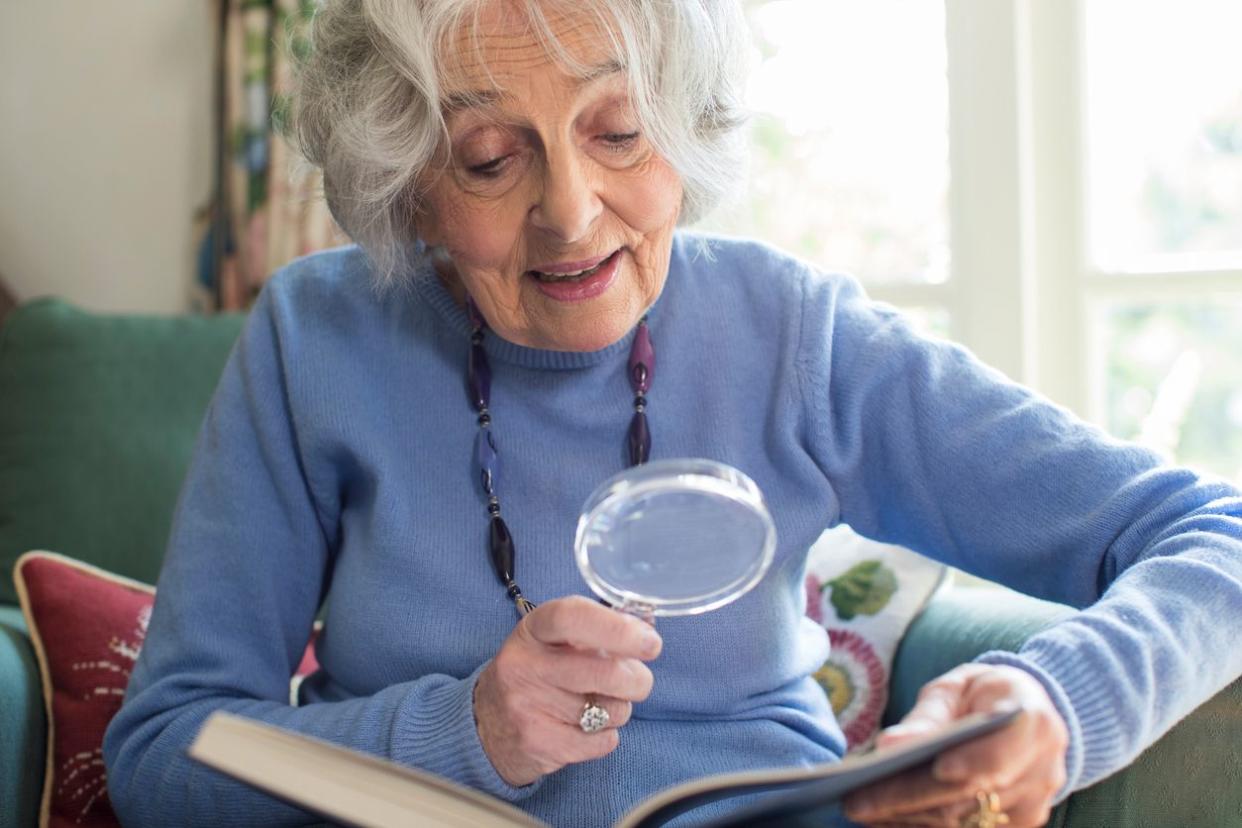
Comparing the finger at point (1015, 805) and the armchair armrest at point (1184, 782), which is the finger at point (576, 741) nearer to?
the finger at point (1015, 805)

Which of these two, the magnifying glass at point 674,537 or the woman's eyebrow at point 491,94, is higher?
the woman's eyebrow at point 491,94

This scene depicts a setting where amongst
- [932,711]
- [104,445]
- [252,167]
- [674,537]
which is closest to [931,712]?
[932,711]

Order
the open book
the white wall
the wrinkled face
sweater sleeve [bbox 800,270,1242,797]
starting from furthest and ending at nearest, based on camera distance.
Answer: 1. the white wall
2. the wrinkled face
3. sweater sleeve [bbox 800,270,1242,797]
4. the open book

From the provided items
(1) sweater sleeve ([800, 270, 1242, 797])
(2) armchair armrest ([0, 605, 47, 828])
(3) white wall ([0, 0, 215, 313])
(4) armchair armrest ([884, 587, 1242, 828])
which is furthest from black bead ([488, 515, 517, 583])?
(3) white wall ([0, 0, 215, 313])

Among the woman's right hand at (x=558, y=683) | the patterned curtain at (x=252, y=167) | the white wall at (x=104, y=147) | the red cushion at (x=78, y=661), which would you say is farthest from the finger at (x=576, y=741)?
the white wall at (x=104, y=147)

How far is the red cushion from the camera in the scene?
1.58 metres

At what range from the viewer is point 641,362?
4.57ft

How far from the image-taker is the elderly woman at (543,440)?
120 centimetres

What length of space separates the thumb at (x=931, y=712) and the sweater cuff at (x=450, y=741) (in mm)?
356

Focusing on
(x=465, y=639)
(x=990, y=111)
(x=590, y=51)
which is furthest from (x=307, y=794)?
→ (x=990, y=111)

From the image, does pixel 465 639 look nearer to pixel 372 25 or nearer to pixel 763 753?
pixel 763 753

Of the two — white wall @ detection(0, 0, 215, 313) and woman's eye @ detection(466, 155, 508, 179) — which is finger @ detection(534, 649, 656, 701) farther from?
white wall @ detection(0, 0, 215, 313)

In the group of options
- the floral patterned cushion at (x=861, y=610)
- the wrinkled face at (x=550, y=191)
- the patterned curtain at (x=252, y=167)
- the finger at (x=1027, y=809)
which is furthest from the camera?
the patterned curtain at (x=252, y=167)

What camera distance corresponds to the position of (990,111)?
8.25 feet
